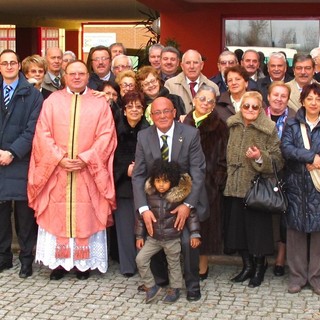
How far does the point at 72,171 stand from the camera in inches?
262

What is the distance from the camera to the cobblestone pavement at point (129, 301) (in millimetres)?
6004

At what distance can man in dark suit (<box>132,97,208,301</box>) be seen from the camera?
6.20m

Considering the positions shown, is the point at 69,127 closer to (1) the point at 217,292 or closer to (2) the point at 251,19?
(1) the point at 217,292

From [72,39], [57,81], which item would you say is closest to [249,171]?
[57,81]

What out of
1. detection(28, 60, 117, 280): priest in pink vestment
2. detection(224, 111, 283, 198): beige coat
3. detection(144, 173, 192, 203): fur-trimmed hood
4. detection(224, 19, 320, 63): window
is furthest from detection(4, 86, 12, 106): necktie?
detection(224, 19, 320, 63): window

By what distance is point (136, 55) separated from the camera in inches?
502

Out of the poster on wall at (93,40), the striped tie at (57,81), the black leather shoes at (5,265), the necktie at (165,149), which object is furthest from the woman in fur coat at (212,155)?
the poster on wall at (93,40)

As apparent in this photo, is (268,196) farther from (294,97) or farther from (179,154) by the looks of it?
(294,97)

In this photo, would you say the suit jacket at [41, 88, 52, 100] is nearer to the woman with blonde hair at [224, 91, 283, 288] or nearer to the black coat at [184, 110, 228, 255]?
the black coat at [184, 110, 228, 255]

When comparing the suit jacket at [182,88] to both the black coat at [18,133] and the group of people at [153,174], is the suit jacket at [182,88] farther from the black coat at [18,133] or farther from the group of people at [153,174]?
the black coat at [18,133]

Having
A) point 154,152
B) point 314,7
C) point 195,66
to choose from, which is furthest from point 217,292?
point 314,7

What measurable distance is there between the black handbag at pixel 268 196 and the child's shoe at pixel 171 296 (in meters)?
0.96

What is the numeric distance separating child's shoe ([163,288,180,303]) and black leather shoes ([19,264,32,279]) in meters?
1.44

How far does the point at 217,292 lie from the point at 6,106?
253 centimetres
